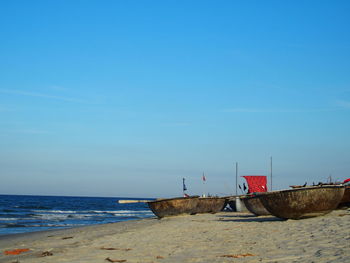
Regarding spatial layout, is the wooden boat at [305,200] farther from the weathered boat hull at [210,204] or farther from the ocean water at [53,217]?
the ocean water at [53,217]

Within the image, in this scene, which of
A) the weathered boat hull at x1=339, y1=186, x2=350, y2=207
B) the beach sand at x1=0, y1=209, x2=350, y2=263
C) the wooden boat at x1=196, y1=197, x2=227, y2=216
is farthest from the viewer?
the wooden boat at x1=196, y1=197, x2=227, y2=216

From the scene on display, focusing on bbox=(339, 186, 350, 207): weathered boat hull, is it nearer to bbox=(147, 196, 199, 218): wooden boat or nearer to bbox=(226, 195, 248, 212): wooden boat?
bbox=(147, 196, 199, 218): wooden boat

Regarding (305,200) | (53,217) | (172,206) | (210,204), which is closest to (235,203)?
(210,204)

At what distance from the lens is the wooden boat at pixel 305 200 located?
1402cm

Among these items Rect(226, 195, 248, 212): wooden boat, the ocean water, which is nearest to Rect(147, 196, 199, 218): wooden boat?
Rect(226, 195, 248, 212): wooden boat

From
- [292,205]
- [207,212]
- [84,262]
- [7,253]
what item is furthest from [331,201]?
[207,212]

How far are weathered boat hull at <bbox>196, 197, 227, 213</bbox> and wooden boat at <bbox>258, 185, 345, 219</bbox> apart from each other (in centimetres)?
1415

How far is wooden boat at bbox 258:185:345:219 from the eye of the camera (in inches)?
552

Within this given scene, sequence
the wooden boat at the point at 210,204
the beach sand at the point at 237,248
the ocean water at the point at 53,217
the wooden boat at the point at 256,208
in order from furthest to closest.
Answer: the ocean water at the point at 53,217, the wooden boat at the point at 210,204, the wooden boat at the point at 256,208, the beach sand at the point at 237,248

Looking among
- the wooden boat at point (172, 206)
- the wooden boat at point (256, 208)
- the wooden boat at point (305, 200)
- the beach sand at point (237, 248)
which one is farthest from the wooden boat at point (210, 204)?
the beach sand at point (237, 248)

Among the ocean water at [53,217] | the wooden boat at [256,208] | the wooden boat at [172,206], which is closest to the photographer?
the wooden boat at [256,208]

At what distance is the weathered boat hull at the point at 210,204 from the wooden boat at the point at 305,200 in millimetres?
14150

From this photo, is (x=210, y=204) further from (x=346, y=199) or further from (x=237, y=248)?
(x=237, y=248)

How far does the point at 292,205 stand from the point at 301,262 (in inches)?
295
